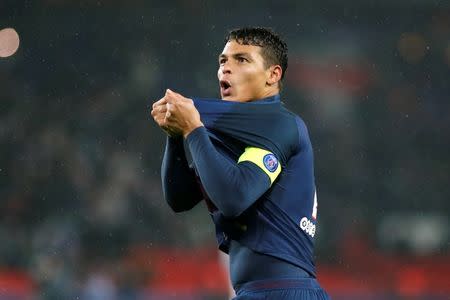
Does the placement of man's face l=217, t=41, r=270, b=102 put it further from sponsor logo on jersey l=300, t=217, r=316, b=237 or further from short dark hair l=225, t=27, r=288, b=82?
sponsor logo on jersey l=300, t=217, r=316, b=237

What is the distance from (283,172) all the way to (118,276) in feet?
18.2

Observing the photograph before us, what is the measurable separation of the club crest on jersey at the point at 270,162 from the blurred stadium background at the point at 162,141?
522 centimetres

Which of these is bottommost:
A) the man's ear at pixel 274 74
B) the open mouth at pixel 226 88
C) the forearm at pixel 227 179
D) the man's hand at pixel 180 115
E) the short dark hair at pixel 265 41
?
the forearm at pixel 227 179

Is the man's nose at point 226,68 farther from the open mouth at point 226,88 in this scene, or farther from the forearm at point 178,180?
the forearm at point 178,180

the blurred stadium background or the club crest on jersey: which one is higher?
the blurred stadium background

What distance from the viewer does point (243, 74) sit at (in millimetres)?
2586

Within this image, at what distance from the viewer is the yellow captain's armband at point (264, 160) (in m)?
2.33

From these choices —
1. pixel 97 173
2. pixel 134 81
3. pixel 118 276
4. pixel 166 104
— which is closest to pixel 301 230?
pixel 166 104

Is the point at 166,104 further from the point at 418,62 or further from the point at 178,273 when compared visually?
the point at 418,62

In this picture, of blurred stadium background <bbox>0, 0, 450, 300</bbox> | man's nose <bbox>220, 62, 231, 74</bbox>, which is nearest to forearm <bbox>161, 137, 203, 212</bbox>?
man's nose <bbox>220, 62, 231, 74</bbox>

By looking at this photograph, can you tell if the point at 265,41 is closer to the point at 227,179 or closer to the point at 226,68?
the point at 226,68

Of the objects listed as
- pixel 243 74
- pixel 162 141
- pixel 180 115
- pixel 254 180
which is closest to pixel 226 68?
pixel 243 74

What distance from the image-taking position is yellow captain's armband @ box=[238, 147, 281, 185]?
233cm

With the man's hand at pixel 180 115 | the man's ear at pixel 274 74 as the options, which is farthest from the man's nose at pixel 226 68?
the man's hand at pixel 180 115
